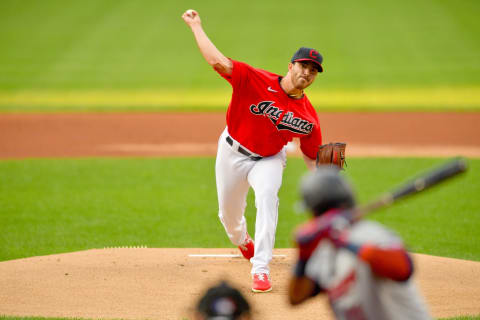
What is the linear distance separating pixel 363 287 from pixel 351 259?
0.43ft

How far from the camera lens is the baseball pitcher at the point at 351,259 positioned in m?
2.91

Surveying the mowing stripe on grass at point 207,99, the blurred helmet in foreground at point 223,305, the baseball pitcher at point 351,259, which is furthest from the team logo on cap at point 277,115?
the mowing stripe on grass at point 207,99

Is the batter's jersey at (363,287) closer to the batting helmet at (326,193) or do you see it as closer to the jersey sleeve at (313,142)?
the batting helmet at (326,193)

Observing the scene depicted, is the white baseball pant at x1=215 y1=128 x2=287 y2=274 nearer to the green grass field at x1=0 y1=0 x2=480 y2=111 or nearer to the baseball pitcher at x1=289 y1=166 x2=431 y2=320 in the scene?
the baseball pitcher at x1=289 y1=166 x2=431 y2=320

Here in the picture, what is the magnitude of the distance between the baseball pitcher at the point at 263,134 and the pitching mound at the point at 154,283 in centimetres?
59

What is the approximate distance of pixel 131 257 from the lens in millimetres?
7730

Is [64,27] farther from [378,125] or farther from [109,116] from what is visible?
[378,125]

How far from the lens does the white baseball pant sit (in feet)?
21.0

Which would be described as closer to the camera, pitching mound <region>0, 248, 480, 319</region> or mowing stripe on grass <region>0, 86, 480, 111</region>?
pitching mound <region>0, 248, 480, 319</region>

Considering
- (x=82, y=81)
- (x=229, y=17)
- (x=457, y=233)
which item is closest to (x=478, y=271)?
(x=457, y=233)

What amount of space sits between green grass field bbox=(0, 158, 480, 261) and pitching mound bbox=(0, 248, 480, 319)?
805mm

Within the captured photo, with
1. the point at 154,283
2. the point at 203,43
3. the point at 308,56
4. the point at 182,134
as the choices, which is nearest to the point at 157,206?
the point at 154,283

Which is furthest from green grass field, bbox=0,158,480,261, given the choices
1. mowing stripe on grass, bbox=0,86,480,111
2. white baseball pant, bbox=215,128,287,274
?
mowing stripe on grass, bbox=0,86,480,111

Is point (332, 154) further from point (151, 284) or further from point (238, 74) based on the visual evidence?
point (151, 284)
